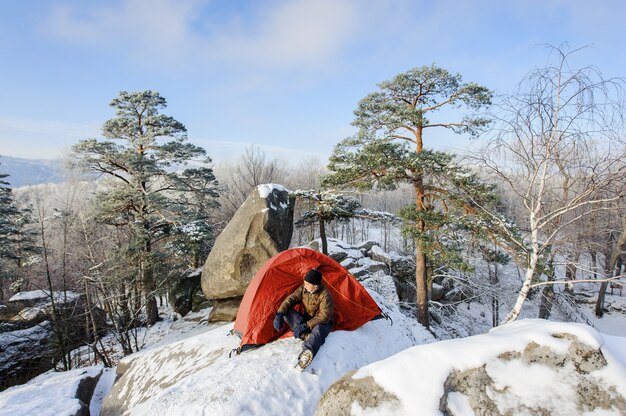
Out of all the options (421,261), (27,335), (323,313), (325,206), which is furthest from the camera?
(325,206)

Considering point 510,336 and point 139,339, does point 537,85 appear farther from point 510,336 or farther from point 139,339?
point 139,339

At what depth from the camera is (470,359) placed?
202 centimetres

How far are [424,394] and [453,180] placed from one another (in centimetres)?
734

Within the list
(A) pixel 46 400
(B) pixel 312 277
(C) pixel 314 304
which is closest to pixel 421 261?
(C) pixel 314 304

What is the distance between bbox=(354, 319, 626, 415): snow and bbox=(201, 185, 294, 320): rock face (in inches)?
337

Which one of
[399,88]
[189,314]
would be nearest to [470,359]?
[399,88]

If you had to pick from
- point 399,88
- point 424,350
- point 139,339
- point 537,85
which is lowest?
point 139,339

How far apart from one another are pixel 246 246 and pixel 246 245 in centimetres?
3

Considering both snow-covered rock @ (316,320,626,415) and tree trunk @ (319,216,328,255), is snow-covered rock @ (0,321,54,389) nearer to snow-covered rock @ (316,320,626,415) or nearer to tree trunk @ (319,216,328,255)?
tree trunk @ (319,216,328,255)

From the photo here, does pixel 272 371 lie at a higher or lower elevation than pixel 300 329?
lower

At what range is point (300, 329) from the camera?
4734 mm

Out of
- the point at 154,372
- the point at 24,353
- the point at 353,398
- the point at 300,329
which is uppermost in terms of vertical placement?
the point at 353,398

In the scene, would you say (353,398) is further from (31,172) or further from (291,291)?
(31,172)

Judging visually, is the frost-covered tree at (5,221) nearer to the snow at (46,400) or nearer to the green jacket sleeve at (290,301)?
the snow at (46,400)
